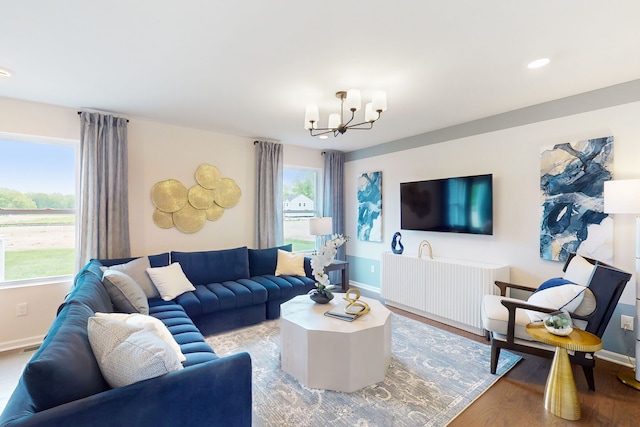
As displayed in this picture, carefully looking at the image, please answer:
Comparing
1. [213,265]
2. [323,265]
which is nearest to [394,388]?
[323,265]

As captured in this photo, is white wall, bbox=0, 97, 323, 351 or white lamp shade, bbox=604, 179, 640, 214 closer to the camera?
white lamp shade, bbox=604, 179, 640, 214

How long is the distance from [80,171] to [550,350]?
16.0 ft

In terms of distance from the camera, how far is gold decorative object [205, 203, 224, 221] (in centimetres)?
423

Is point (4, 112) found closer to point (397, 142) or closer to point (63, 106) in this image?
point (63, 106)

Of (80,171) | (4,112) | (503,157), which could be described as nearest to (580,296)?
(503,157)

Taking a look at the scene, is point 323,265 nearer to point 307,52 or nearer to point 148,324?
point 148,324

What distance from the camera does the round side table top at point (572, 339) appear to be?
1981mm

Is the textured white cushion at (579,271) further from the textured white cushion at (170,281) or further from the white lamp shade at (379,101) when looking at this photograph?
the textured white cushion at (170,281)

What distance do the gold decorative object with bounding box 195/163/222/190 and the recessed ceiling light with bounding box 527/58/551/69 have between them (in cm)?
371

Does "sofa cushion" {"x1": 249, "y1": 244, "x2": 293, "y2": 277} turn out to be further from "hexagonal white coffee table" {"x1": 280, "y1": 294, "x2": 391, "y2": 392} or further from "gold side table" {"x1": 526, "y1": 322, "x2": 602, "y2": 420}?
→ "gold side table" {"x1": 526, "y1": 322, "x2": 602, "y2": 420}

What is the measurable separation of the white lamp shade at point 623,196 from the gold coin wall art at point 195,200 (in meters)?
4.11

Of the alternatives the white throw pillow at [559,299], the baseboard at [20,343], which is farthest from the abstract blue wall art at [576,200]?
the baseboard at [20,343]

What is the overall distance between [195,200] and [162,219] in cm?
48

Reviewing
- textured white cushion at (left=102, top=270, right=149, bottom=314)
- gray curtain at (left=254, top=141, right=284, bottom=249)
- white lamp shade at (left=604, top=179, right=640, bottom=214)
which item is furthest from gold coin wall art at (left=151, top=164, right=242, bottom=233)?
white lamp shade at (left=604, top=179, right=640, bottom=214)
